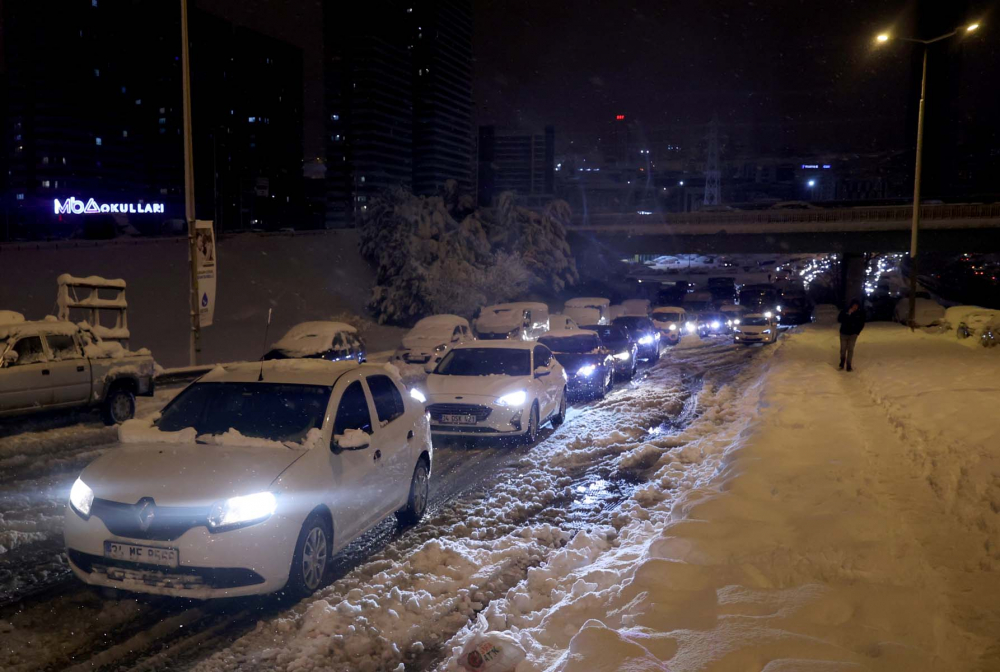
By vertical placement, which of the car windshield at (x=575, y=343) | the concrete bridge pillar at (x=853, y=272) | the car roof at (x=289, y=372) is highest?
the concrete bridge pillar at (x=853, y=272)

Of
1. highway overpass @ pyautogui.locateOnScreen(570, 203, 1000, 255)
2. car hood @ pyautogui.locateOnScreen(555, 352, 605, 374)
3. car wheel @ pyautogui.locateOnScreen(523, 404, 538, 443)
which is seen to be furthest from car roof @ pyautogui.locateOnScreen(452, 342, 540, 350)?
highway overpass @ pyautogui.locateOnScreen(570, 203, 1000, 255)

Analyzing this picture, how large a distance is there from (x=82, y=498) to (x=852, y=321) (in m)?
16.2

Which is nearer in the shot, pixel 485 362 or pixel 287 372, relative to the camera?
pixel 287 372

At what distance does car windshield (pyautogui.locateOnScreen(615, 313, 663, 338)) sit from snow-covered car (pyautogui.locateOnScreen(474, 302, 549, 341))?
2892 mm

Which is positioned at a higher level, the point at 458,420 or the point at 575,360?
the point at 575,360

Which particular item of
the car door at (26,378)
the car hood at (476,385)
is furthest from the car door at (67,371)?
the car hood at (476,385)

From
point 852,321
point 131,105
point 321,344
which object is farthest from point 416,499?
point 131,105

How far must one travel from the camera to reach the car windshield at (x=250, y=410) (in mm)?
6309

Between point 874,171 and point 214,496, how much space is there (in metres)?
171

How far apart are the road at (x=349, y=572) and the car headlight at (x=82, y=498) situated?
28.7 inches

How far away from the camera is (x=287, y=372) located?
6.96 metres

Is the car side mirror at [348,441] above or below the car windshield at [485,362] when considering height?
above

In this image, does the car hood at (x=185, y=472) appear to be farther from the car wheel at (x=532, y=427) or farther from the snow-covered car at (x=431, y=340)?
the snow-covered car at (x=431, y=340)

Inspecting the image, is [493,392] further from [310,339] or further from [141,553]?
[310,339]
